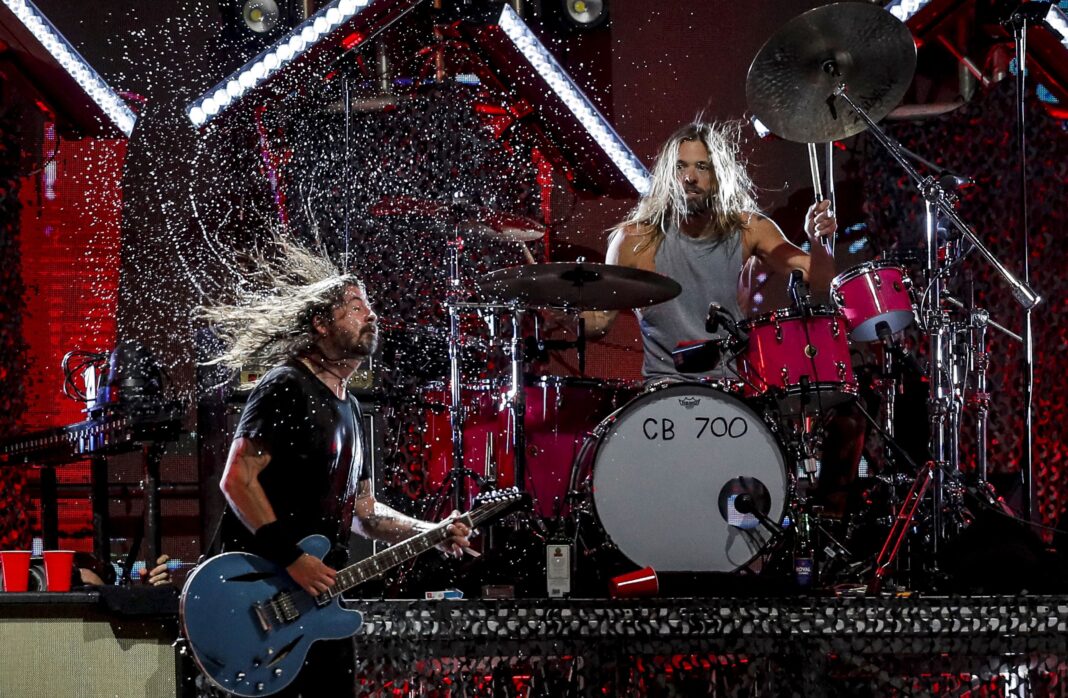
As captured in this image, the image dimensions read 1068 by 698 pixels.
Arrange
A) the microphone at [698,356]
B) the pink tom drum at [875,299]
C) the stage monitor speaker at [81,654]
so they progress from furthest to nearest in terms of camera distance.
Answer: the pink tom drum at [875,299]
the microphone at [698,356]
the stage monitor speaker at [81,654]

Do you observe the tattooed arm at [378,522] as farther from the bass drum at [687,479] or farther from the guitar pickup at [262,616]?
the bass drum at [687,479]

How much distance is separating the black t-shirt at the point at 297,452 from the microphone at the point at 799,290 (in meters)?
2.30

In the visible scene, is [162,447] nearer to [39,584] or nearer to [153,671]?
[39,584]

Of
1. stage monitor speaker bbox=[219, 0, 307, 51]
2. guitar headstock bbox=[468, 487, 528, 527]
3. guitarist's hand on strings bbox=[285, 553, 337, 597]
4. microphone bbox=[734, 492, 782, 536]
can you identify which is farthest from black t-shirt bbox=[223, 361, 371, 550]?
stage monitor speaker bbox=[219, 0, 307, 51]

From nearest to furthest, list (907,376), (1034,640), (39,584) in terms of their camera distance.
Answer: (1034,640) < (39,584) < (907,376)

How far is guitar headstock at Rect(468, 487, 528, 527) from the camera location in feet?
12.1

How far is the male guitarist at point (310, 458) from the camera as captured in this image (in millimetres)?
3275

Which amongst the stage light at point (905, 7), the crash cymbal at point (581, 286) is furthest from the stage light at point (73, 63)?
the stage light at point (905, 7)

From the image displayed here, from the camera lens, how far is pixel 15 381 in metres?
6.66

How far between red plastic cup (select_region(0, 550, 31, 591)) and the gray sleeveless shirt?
9.28 ft

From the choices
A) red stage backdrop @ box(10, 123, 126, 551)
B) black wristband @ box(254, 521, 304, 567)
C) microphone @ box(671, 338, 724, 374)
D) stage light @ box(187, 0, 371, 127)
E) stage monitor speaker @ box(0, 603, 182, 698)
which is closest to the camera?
black wristband @ box(254, 521, 304, 567)

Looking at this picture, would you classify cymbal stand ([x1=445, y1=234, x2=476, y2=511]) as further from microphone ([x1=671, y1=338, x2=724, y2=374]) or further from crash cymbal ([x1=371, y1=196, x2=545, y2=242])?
microphone ([x1=671, y1=338, x2=724, y2=374])

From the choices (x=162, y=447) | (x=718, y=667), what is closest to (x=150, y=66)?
(x=162, y=447)

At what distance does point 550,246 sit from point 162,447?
262 centimetres
